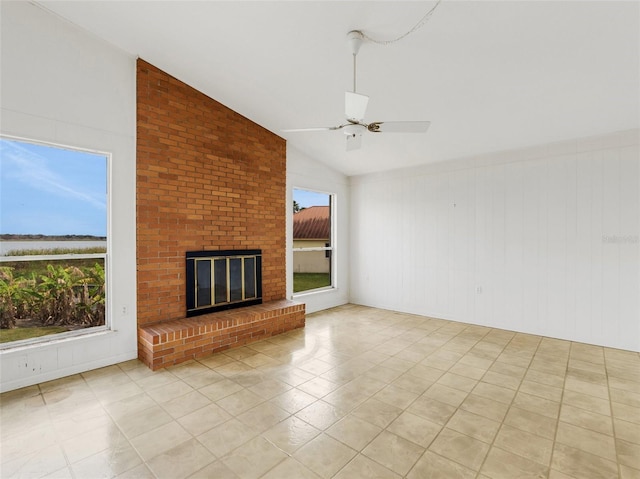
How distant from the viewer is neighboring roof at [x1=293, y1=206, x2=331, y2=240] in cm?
664

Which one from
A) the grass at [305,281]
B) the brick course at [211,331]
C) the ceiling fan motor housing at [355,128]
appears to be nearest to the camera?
the ceiling fan motor housing at [355,128]

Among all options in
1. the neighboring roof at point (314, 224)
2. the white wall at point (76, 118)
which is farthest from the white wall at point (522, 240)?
the white wall at point (76, 118)

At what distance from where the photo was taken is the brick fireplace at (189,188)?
382 centimetres

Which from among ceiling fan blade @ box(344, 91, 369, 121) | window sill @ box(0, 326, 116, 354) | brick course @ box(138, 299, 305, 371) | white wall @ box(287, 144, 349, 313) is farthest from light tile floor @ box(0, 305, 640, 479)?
ceiling fan blade @ box(344, 91, 369, 121)

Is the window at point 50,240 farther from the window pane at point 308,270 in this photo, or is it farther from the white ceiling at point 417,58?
the window pane at point 308,270

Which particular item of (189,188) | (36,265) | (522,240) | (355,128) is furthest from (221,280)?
(522,240)

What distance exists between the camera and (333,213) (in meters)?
6.64

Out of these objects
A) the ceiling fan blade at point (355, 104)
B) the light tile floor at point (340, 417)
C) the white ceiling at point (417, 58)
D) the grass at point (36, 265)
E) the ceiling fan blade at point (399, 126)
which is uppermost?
the white ceiling at point (417, 58)

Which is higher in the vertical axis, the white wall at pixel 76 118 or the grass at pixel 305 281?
the white wall at pixel 76 118

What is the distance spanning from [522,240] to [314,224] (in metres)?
3.90

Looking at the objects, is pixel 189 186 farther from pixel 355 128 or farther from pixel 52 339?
pixel 355 128

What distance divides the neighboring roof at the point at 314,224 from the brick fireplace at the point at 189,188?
4.56 feet

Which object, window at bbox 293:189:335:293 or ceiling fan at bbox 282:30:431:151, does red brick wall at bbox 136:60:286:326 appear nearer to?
window at bbox 293:189:335:293

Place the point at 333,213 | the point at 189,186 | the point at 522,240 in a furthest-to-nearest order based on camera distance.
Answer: the point at 333,213
the point at 522,240
the point at 189,186
